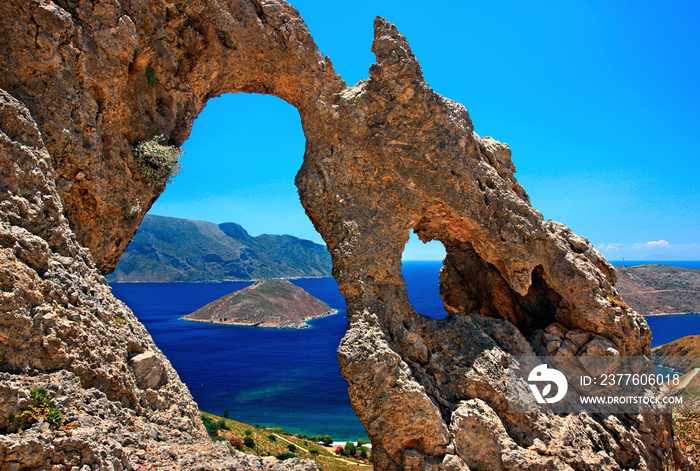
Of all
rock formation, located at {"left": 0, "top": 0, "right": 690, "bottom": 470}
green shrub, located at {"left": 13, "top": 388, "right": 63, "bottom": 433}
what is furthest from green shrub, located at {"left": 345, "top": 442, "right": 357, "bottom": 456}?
green shrub, located at {"left": 13, "top": 388, "right": 63, "bottom": 433}

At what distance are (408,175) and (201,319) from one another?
127m

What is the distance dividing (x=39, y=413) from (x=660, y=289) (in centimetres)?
Result: 18687

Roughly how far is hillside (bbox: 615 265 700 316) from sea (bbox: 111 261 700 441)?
526 centimetres

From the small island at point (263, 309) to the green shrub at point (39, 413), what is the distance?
381ft

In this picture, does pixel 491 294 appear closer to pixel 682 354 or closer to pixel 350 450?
pixel 350 450

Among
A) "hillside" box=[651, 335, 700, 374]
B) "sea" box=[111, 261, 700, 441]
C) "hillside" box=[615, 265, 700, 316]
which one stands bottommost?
"sea" box=[111, 261, 700, 441]

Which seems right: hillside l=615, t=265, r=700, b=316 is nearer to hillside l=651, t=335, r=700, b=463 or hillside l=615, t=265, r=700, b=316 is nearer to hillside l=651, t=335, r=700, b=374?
hillside l=651, t=335, r=700, b=374

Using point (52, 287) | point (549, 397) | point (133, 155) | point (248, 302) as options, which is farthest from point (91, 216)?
point (248, 302)

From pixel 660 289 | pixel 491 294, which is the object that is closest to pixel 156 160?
pixel 491 294

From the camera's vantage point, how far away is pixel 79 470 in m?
5.14

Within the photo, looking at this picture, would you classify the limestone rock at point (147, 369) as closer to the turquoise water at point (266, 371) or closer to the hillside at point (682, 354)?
the turquoise water at point (266, 371)

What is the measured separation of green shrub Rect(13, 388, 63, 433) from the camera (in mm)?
5109

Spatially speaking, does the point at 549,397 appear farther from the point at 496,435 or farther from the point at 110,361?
the point at 110,361

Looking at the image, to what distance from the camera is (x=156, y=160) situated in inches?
403
